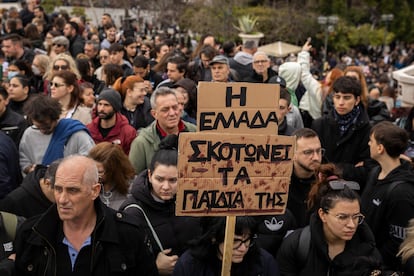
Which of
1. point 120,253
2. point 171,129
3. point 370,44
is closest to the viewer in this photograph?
point 120,253

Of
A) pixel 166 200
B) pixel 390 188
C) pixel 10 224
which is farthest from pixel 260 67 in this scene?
pixel 10 224

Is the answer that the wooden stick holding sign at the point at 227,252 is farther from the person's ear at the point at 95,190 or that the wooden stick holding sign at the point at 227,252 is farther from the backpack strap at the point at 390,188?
the backpack strap at the point at 390,188

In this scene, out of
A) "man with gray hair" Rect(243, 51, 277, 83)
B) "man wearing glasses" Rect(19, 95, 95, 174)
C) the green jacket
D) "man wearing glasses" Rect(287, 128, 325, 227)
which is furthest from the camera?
"man with gray hair" Rect(243, 51, 277, 83)

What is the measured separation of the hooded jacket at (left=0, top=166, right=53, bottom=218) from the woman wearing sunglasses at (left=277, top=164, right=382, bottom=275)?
5.38 ft

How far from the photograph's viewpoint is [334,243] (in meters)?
3.98

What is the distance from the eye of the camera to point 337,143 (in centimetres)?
587

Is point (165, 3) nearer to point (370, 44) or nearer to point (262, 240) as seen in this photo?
point (370, 44)

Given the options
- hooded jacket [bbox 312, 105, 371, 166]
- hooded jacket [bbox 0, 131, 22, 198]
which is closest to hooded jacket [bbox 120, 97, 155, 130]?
hooded jacket [bbox 0, 131, 22, 198]

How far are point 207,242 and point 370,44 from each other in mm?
32199

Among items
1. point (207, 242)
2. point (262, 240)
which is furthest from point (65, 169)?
point (262, 240)

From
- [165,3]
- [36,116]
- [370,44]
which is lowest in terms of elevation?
[370,44]

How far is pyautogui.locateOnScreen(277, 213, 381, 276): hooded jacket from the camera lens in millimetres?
3789

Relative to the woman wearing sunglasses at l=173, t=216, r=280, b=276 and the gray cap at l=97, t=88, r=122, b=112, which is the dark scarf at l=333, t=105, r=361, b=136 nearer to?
the gray cap at l=97, t=88, r=122, b=112

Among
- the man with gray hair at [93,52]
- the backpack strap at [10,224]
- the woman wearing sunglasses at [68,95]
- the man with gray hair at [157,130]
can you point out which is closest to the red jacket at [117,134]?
the woman wearing sunglasses at [68,95]
